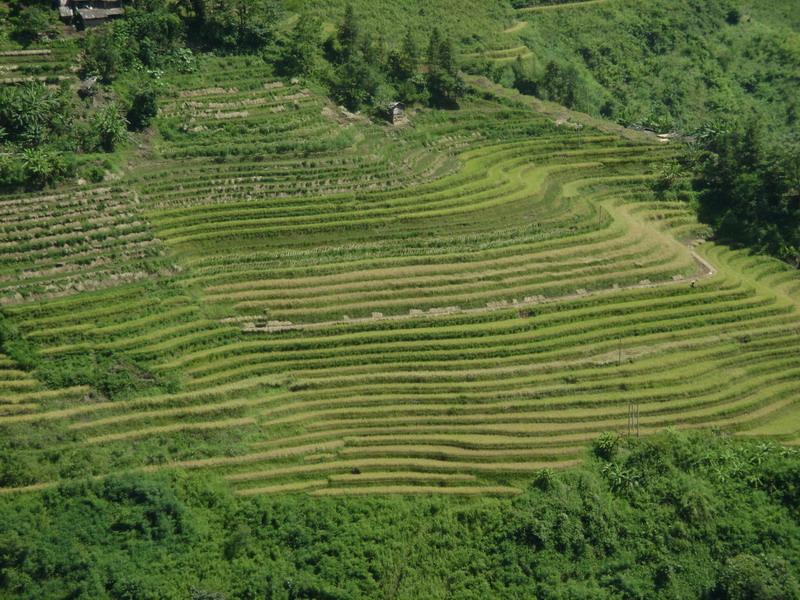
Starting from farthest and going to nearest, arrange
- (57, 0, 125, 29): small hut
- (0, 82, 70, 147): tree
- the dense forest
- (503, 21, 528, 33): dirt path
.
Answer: (503, 21, 528, 33): dirt path
(57, 0, 125, 29): small hut
(0, 82, 70, 147): tree
the dense forest

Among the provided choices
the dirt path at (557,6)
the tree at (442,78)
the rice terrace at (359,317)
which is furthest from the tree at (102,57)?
the dirt path at (557,6)

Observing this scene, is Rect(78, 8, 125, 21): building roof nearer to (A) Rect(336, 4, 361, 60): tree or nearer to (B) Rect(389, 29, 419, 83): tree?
(A) Rect(336, 4, 361, 60): tree

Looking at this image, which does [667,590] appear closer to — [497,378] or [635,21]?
[497,378]

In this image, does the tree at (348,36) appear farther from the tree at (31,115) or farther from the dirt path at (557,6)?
the dirt path at (557,6)

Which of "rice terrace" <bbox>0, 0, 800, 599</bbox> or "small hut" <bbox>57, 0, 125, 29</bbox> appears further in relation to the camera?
"small hut" <bbox>57, 0, 125, 29</bbox>

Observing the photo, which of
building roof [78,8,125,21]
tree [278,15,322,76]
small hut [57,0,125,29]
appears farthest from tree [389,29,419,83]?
small hut [57,0,125,29]

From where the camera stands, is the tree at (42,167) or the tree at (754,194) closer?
the tree at (42,167)

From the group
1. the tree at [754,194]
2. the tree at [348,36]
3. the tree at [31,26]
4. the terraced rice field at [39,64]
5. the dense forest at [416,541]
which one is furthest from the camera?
the tree at [348,36]
